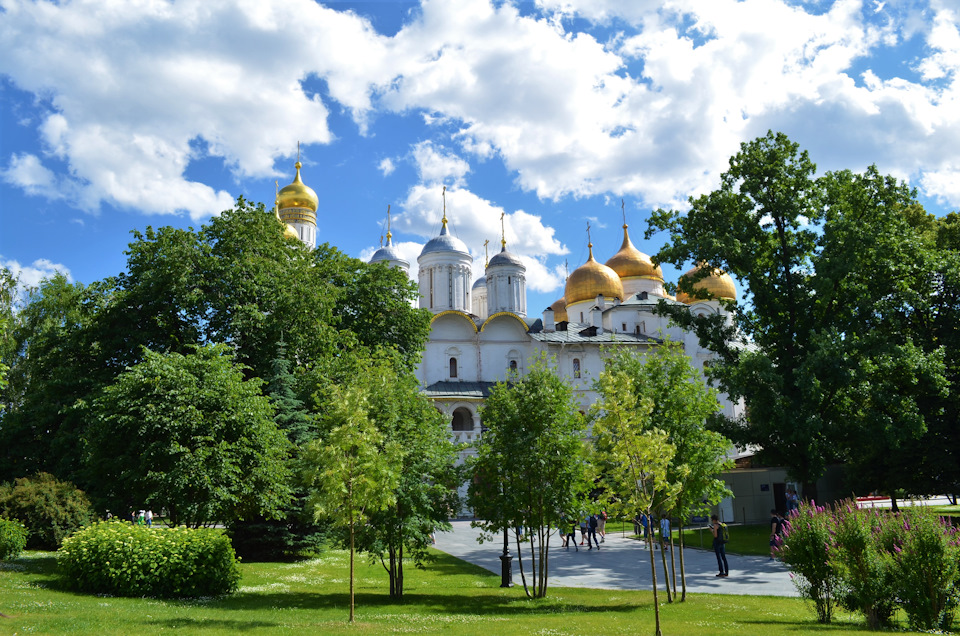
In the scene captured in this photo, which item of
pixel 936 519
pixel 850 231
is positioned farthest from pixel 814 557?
pixel 850 231

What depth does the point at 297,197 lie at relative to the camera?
5556 cm

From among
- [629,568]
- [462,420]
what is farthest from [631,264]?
[629,568]

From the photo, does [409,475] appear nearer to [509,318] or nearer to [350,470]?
[350,470]

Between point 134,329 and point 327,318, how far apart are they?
20.8ft

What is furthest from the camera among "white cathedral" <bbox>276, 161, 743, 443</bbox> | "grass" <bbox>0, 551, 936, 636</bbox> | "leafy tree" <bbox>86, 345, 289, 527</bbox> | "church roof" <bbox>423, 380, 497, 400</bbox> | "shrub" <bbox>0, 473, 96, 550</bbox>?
"white cathedral" <bbox>276, 161, 743, 443</bbox>

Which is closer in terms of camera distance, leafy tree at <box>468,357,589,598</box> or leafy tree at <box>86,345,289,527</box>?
leafy tree at <box>468,357,589,598</box>

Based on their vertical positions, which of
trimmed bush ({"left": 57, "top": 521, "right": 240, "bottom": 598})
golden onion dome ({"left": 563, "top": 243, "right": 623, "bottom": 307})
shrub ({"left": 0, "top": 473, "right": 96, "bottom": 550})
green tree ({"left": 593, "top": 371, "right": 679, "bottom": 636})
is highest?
golden onion dome ({"left": 563, "top": 243, "right": 623, "bottom": 307})

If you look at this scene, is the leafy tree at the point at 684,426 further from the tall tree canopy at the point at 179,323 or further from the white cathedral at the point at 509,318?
the white cathedral at the point at 509,318

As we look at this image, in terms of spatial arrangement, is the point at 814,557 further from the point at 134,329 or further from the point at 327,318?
the point at 134,329

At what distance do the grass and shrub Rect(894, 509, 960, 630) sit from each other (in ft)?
2.98

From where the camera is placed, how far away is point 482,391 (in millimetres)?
42750

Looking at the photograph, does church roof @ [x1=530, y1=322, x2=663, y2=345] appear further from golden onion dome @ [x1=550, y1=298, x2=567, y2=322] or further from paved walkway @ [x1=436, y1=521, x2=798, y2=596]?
paved walkway @ [x1=436, y1=521, x2=798, y2=596]

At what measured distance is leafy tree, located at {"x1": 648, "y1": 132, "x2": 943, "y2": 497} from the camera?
20.8m

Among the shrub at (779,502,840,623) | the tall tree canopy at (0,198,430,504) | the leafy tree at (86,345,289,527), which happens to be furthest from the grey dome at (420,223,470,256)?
the shrub at (779,502,840,623)
